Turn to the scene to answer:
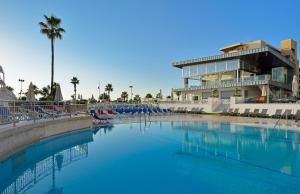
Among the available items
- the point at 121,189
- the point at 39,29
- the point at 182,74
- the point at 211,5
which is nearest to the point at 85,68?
the point at 39,29

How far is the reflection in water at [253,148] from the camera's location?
7.48 meters

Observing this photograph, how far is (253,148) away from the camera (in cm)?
964

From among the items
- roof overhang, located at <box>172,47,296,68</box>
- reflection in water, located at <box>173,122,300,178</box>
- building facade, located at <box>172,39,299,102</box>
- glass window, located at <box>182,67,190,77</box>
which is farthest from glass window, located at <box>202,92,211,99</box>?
reflection in water, located at <box>173,122,300,178</box>

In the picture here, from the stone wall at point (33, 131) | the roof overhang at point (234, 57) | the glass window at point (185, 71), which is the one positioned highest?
the roof overhang at point (234, 57)

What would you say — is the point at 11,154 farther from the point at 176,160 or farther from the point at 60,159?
the point at 176,160

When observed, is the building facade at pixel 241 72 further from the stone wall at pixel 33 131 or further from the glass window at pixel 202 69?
the stone wall at pixel 33 131

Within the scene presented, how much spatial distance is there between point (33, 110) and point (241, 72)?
33.4 m

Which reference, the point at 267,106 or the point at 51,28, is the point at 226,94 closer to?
the point at 267,106

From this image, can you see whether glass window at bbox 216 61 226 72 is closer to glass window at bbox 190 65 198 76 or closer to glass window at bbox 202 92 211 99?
glass window at bbox 190 65 198 76

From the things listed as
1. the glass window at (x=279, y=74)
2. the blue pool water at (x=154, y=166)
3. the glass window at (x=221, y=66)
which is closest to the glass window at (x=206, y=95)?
the glass window at (x=221, y=66)

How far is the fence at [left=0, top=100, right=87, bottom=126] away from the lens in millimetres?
8126

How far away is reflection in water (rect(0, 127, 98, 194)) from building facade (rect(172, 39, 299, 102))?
26.6m

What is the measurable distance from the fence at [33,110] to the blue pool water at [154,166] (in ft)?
4.09

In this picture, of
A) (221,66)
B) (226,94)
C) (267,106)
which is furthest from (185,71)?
(267,106)
